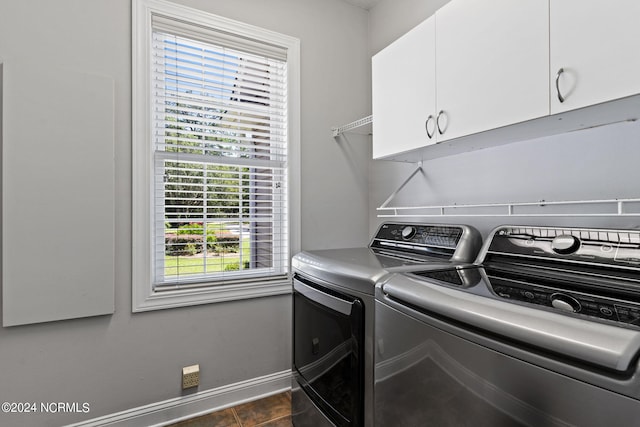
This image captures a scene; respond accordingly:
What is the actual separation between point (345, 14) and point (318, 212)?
4.94 feet

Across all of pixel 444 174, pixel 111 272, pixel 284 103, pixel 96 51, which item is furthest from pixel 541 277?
pixel 96 51

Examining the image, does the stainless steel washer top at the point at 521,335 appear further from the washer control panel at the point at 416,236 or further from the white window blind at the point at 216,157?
the white window blind at the point at 216,157

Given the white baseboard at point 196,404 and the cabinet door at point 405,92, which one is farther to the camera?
the white baseboard at point 196,404

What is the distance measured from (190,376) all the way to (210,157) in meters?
1.28

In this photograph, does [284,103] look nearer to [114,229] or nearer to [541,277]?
[114,229]

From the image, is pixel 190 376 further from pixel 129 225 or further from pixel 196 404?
pixel 129 225

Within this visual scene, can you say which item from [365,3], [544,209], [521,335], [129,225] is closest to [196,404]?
[129,225]

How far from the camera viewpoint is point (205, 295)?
1.86m

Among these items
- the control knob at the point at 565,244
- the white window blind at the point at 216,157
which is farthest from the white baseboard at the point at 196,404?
the control knob at the point at 565,244

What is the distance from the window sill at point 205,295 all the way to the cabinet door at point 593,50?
1.71m

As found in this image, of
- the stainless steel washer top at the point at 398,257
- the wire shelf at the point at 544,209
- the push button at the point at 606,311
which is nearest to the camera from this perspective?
the push button at the point at 606,311

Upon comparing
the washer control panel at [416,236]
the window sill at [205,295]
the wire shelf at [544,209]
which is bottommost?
the window sill at [205,295]

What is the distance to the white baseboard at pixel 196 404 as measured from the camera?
1653 millimetres

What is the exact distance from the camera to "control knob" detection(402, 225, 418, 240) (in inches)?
67.8
